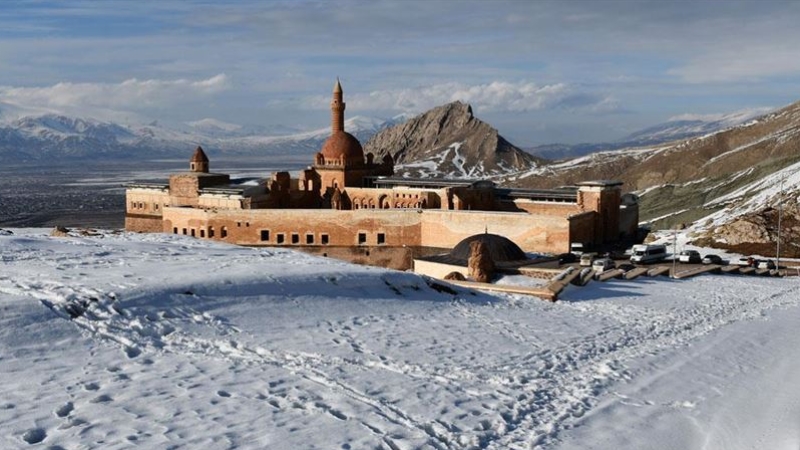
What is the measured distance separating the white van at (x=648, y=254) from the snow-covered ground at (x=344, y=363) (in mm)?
15860

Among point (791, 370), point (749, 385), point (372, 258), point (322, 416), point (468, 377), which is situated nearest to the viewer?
point (322, 416)

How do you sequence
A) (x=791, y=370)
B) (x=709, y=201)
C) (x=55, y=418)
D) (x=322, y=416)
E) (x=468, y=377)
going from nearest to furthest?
(x=55, y=418) → (x=322, y=416) → (x=468, y=377) → (x=791, y=370) → (x=709, y=201)

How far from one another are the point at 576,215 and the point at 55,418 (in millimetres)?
36784

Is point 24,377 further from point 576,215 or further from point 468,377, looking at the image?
point 576,215

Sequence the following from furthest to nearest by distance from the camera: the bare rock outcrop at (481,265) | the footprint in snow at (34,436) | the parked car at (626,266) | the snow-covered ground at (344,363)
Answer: the parked car at (626,266) < the bare rock outcrop at (481,265) < the snow-covered ground at (344,363) < the footprint in snow at (34,436)

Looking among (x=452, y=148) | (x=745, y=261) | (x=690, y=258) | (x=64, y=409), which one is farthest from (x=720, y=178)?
(x=452, y=148)

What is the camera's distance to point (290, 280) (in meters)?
20.4

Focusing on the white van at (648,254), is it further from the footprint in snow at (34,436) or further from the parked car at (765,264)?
the footprint in snow at (34,436)

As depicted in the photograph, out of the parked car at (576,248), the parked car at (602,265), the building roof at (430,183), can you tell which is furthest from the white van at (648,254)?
the building roof at (430,183)

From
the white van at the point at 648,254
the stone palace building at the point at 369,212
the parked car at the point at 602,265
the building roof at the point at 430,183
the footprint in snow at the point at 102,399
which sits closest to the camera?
the footprint in snow at the point at 102,399

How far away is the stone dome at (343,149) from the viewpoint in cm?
5722

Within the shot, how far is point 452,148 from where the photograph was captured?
170625mm

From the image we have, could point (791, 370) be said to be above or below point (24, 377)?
below

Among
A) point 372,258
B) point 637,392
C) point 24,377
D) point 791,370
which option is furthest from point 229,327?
point 372,258
